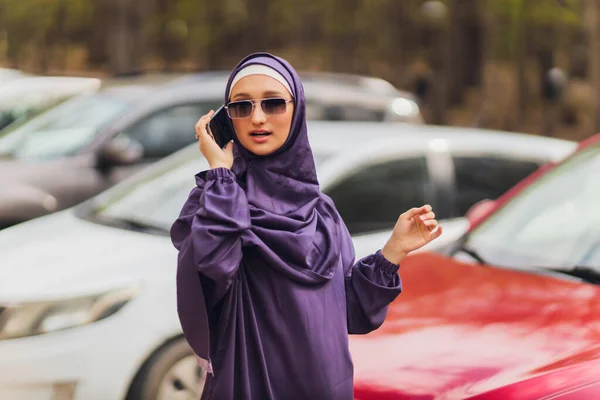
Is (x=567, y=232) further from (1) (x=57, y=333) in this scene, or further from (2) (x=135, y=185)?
(2) (x=135, y=185)

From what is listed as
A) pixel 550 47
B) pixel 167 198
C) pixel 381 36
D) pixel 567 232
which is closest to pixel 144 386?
pixel 167 198

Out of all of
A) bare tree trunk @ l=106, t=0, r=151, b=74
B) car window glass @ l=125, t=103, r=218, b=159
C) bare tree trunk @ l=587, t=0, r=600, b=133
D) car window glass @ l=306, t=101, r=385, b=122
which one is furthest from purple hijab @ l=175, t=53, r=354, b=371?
bare tree trunk @ l=106, t=0, r=151, b=74

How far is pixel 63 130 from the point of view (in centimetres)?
798

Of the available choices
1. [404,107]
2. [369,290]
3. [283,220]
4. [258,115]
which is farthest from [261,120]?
[404,107]

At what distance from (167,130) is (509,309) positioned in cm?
493

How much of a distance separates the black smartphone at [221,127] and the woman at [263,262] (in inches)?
1.8

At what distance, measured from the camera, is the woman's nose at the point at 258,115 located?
2.63m

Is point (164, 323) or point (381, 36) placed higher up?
point (164, 323)

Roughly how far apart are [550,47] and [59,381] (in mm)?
22266

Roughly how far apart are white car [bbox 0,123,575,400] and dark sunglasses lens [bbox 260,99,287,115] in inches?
77.8

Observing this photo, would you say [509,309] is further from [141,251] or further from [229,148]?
[141,251]

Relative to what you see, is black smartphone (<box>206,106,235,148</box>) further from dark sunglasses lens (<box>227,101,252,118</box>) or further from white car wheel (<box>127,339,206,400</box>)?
white car wheel (<box>127,339,206,400</box>)

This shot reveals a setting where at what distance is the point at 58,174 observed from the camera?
24.7 ft

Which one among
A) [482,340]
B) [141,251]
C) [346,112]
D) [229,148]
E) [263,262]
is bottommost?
[346,112]
